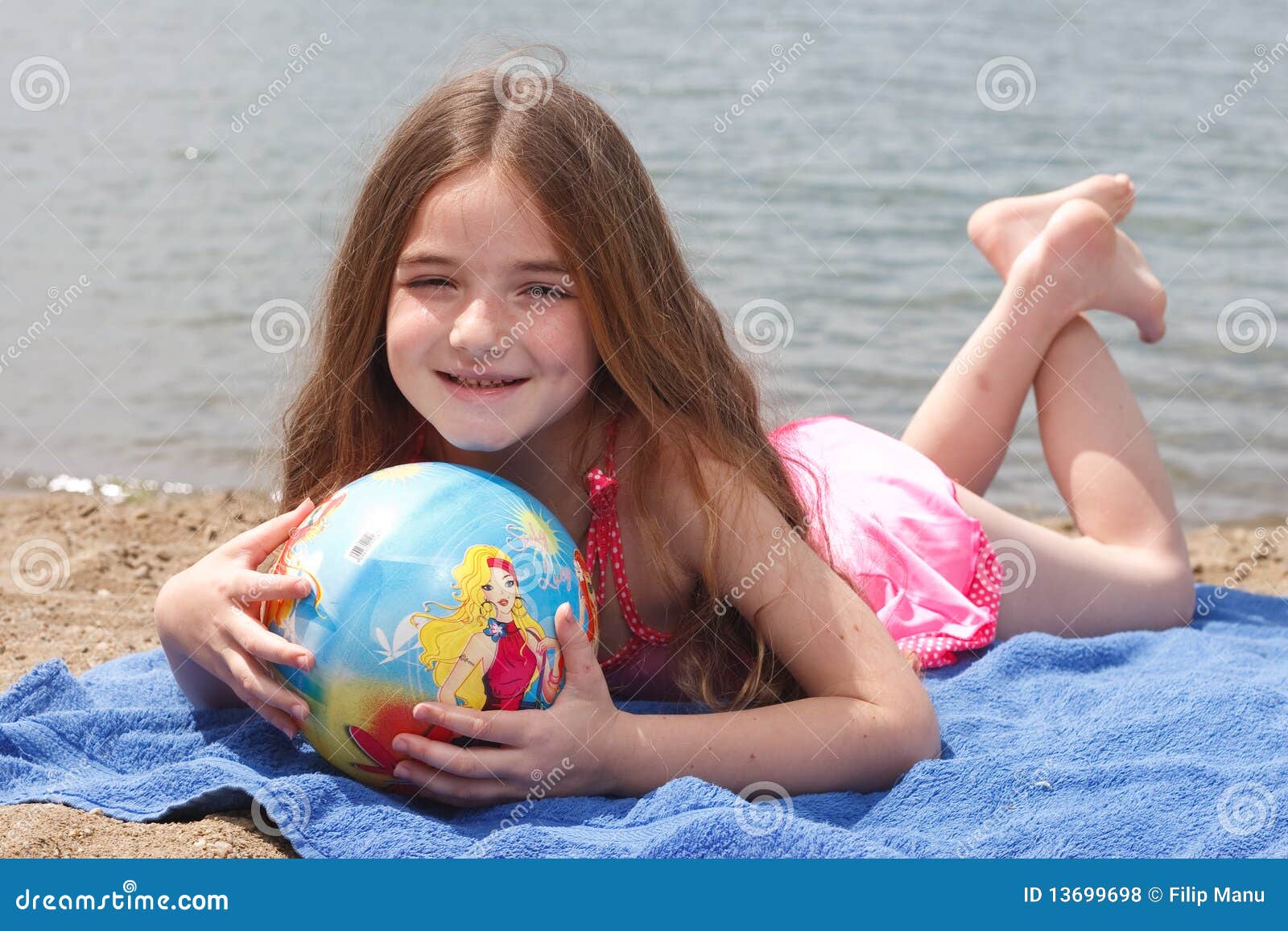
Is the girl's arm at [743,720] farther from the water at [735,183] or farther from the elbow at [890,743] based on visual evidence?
the water at [735,183]

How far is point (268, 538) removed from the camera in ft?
A: 10.8

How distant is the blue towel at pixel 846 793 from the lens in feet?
9.24

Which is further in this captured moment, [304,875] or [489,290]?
[489,290]

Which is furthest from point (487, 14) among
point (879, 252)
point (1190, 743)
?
point (1190, 743)

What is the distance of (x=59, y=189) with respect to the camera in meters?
10.3

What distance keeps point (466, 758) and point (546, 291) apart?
1.09 metres

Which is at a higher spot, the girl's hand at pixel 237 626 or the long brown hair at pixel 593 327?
the long brown hair at pixel 593 327

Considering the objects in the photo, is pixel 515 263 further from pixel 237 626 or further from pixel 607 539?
pixel 237 626

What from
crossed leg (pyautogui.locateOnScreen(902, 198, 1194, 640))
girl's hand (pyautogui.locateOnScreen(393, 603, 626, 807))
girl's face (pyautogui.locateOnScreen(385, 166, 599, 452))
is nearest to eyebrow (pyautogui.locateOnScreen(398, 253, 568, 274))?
girl's face (pyautogui.locateOnScreen(385, 166, 599, 452))

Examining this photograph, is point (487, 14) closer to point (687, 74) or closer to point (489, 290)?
point (687, 74)

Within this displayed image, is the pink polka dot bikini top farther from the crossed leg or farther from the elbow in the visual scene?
the crossed leg

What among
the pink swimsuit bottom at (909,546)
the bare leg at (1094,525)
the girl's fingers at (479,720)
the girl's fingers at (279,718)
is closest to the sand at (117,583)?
the girl's fingers at (279,718)

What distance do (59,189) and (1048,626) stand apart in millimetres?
8491

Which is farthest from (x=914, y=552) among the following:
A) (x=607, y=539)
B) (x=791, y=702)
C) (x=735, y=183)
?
(x=735, y=183)
